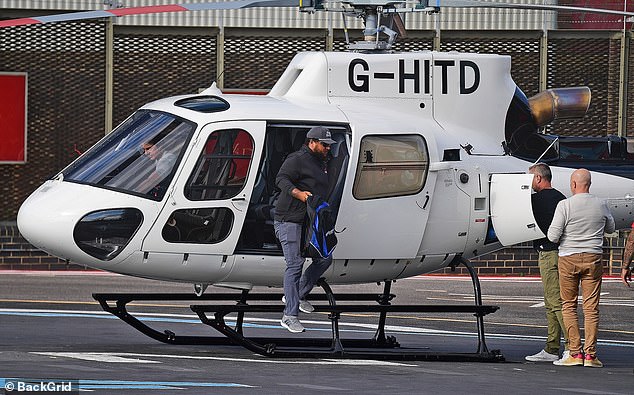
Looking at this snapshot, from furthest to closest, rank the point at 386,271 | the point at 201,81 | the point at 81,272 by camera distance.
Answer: the point at 201,81, the point at 81,272, the point at 386,271

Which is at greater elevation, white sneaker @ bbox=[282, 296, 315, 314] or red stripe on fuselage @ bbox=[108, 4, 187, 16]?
red stripe on fuselage @ bbox=[108, 4, 187, 16]

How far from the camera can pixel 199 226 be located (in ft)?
41.7

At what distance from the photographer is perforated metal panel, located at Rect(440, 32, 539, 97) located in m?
25.2

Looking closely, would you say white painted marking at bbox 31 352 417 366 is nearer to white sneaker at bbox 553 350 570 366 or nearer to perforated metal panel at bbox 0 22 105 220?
white sneaker at bbox 553 350 570 366

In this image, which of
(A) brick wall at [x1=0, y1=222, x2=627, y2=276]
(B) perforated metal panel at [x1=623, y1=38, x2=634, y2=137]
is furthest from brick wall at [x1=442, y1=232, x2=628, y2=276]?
(B) perforated metal panel at [x1=623, y1=38, x2=634, y2=137]

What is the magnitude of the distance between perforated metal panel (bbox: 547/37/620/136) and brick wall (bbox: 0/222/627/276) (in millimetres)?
2479

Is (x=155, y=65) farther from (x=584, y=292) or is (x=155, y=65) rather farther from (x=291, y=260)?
(x=584, y=292)

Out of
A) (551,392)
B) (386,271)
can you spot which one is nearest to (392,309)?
(386,271)

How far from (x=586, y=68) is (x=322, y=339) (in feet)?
40.8

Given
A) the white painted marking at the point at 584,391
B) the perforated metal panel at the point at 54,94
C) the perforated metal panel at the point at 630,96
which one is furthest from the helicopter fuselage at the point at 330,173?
the perforated metal panel at the point at 54,94

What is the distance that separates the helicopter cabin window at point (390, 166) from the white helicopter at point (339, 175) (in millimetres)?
13

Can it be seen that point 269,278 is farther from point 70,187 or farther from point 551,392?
point 551,392

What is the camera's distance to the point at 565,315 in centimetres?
1323

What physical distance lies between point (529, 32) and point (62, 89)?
339 inches
